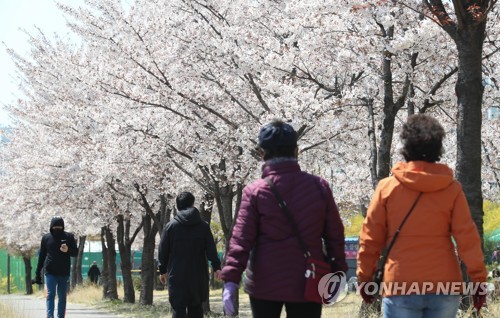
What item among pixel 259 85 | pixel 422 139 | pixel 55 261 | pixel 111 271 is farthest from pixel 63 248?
pixel 111 271

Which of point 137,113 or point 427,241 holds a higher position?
point 137,113

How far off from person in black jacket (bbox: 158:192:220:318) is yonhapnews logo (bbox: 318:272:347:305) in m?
3.87

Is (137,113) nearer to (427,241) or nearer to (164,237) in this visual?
(164,237)

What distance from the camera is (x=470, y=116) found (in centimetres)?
1005

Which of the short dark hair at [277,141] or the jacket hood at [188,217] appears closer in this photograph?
the short dark hair at [277,141]

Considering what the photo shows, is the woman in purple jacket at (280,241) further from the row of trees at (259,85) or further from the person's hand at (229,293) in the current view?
the row of trees at (259,85)

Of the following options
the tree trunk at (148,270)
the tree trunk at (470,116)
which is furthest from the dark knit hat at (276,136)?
the tree trunk at (148,270)

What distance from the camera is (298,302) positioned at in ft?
17.4

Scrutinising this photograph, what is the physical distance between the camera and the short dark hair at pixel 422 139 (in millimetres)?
5074

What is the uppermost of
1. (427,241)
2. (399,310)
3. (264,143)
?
(264,143)

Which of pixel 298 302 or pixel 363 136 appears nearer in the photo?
pixel 298 302

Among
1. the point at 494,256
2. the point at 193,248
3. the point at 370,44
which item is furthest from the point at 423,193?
the point at 494,256

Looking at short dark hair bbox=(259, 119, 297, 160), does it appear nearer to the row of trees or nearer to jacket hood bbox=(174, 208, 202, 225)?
jacket hood bbox=(174, 208, 202, 225)

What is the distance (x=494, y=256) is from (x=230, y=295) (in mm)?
30943
